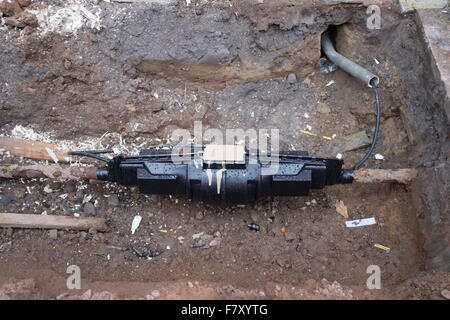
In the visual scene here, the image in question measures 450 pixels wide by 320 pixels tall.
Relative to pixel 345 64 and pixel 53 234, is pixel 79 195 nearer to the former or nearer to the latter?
pixel 53 234

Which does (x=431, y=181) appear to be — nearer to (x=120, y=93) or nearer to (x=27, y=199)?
(x=120, y=93)

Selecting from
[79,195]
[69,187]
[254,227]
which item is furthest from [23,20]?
[254,227]

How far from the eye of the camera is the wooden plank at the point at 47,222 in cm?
314

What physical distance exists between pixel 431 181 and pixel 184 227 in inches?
82.3

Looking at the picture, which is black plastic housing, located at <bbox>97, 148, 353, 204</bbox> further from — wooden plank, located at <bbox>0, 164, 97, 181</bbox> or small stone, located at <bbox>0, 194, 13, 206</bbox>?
small stone, located at <bbox>0, 194, 13, 206</bbox>

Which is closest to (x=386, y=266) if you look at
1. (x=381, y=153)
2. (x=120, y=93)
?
(x=381, y=153)

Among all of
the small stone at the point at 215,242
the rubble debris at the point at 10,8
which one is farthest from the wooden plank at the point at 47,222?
the rubble debris at the point at 10,8

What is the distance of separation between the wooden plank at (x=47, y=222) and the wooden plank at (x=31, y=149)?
586mm

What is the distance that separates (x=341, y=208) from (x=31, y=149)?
2895mm

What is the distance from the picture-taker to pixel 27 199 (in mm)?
3371

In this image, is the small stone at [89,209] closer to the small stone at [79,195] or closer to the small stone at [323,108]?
the small stone at [79,195]

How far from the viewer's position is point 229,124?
391 centimetres

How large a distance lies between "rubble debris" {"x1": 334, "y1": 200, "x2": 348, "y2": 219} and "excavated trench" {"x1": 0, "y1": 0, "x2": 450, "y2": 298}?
0.04 meters

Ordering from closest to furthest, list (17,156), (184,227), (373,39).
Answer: (184,227), (17,156), (373,39)
